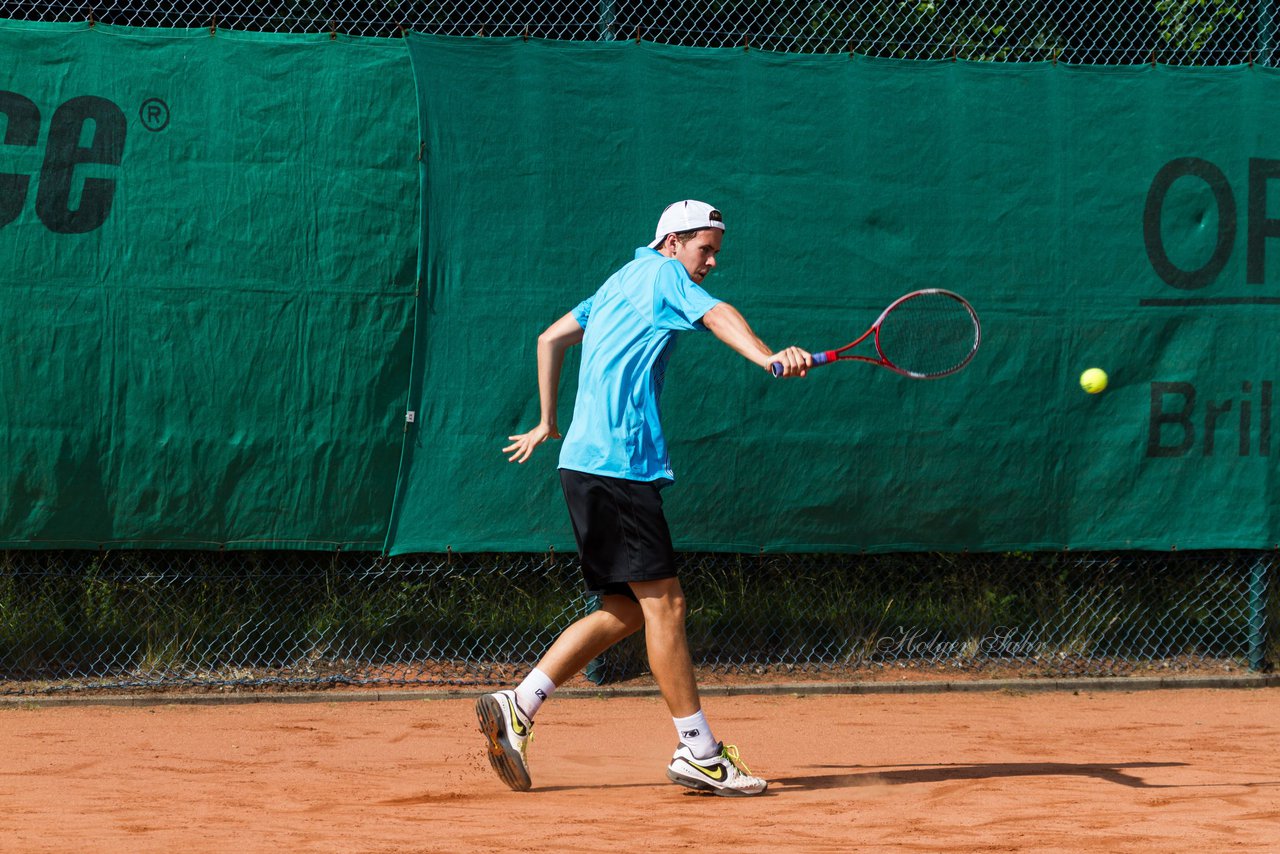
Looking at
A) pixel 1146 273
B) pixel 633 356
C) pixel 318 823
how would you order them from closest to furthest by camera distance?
pixel 318 823, pixel 633 356, pixel 1146 273

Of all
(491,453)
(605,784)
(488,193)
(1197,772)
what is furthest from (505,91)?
(1197,772)

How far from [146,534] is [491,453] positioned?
1.35 m

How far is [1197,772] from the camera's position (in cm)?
474

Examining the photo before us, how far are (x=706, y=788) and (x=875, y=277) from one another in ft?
8.49

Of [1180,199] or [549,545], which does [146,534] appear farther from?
[1180,199]

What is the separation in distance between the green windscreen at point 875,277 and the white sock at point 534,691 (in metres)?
1.56

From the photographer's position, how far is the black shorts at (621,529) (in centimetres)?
423

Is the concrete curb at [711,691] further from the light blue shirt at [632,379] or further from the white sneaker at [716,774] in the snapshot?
the light blue shirt at [632,379]

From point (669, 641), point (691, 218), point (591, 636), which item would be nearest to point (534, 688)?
point (591, 636)

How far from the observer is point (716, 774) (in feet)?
13.9

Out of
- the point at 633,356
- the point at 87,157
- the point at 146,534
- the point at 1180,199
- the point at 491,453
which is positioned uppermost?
the point at 1180,199

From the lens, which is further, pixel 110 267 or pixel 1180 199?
pixel 1180 199

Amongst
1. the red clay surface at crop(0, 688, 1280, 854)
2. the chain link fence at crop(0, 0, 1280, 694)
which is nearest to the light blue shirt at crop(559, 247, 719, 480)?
the red clay surface at crop(0, 688, 1280, 854)

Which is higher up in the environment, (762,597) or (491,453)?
(491,453)
